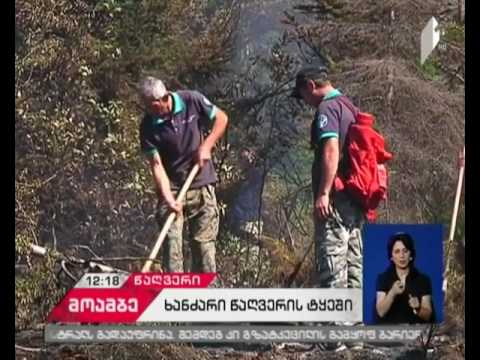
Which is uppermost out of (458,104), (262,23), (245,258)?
(262,23)

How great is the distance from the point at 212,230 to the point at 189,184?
280mm

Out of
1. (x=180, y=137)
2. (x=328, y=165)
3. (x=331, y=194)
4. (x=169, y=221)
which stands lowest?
(x=169, y=221)

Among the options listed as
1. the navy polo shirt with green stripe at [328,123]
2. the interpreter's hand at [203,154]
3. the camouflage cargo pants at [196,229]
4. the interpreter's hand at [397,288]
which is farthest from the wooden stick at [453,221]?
the interpreter's hand at [203,154]

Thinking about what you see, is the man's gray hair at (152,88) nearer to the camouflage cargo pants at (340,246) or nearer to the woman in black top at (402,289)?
the camouflage cargo pants at (340,246)

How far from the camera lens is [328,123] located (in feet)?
19.7

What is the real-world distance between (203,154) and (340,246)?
90 centimetres

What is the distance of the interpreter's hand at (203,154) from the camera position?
5953mm

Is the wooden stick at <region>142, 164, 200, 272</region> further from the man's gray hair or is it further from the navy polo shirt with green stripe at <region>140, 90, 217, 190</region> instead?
the man's gray hair

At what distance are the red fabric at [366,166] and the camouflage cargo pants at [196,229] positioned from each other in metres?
0.71

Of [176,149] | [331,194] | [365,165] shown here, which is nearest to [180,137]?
[176,149]

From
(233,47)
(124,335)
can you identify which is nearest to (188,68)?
(233,47)

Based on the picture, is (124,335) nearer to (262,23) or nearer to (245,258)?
(245,258)

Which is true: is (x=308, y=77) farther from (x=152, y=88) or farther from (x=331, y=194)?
(x=152, y=88)

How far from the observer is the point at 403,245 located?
606 centimetres
